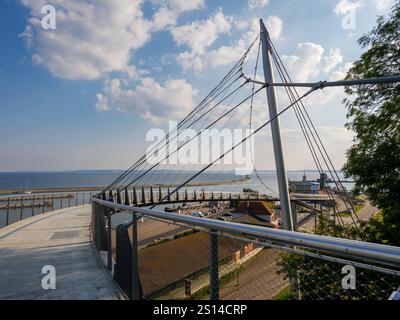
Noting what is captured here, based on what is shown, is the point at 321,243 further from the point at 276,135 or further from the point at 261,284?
the point at 276,135

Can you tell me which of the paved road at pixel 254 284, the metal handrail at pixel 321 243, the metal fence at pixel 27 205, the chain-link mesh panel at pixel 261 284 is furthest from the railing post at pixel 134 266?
the metal fence at pixel 27 205

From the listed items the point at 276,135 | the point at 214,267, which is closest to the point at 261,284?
the point at 214,267

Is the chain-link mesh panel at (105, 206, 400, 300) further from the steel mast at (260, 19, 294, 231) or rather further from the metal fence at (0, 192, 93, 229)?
the metal fence at (0, 192, 93, 229)

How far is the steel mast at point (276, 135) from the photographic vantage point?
6.83 m

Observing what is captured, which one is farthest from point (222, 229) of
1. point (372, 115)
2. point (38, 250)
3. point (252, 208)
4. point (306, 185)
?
point (306, 185)

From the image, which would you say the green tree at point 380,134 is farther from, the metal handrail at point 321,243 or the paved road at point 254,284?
the metal handrail at point 321,243

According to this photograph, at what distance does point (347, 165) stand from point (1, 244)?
9.77m

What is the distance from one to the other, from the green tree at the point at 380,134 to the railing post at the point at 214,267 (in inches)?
252

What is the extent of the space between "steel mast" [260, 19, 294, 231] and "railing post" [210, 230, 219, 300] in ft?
17.2

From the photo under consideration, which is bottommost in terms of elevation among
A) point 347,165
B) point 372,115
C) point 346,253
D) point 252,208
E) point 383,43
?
point 252,208

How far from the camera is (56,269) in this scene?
4.31 meters

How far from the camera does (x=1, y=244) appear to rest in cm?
629

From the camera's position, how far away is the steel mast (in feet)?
22.4
